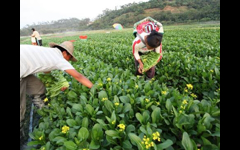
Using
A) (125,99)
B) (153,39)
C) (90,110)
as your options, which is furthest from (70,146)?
(153,39)

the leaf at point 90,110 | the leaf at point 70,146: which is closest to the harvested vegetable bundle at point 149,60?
the leaf at point 90,110

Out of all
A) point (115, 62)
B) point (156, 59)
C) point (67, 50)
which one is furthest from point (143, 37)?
point (115, 62)

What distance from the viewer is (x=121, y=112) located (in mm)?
1675

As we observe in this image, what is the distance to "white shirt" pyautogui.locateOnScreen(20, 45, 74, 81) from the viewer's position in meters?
1.94

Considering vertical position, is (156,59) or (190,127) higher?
(156,59)

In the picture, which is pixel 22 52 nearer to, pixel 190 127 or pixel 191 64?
pixel 190 127

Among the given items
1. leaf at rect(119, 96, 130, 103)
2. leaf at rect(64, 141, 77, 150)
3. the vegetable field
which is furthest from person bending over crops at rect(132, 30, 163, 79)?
leaf at rect(64, 141, 77, 150)

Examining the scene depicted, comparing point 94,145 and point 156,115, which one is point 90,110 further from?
point 156,115

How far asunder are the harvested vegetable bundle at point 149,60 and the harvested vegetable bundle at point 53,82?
1.64 meters

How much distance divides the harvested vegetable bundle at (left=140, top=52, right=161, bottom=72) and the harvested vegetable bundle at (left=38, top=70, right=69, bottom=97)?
1638mm

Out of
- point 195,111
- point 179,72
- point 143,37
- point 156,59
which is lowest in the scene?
point 195,111

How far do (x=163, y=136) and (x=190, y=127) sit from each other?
26cm

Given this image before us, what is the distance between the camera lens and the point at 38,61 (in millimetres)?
1978

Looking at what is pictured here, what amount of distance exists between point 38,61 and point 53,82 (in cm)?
66
